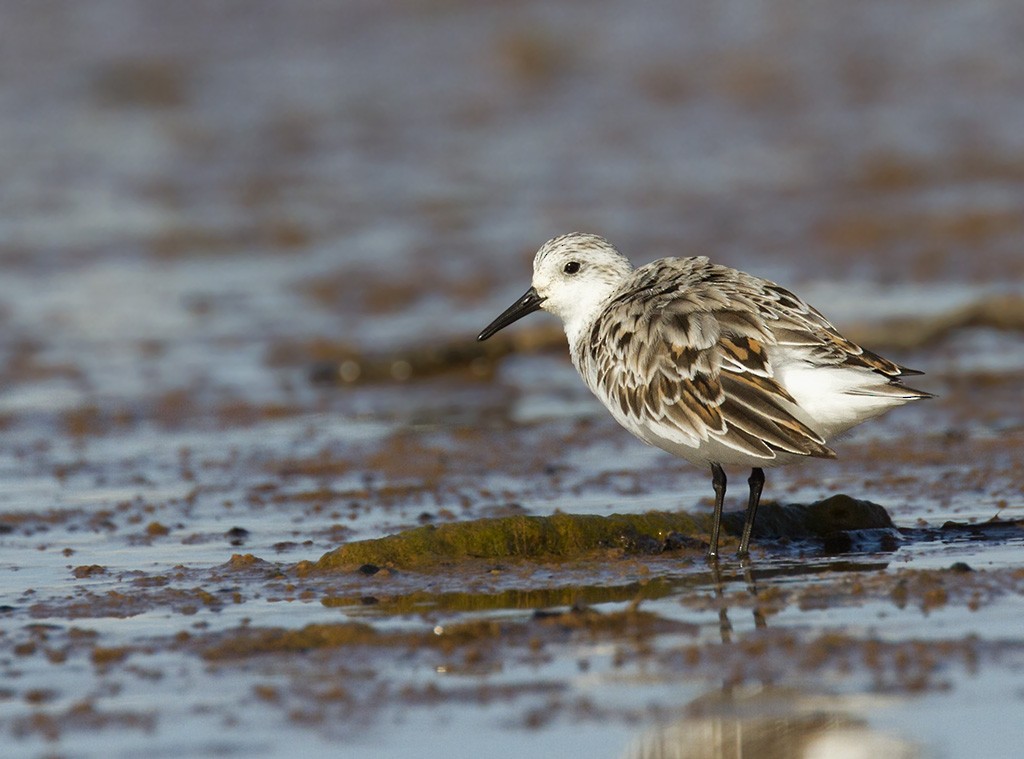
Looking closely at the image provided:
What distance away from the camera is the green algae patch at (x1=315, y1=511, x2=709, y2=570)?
6461mm

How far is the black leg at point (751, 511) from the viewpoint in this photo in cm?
649

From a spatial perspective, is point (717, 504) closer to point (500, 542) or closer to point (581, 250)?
point (500, 542)

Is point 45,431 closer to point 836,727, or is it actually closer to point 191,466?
point 191,466

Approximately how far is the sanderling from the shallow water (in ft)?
1.57

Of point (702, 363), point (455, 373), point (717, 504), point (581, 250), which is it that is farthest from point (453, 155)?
point (702, 363)

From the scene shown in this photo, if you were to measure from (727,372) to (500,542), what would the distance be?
1.10m

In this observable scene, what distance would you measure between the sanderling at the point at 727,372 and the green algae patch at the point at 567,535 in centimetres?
26

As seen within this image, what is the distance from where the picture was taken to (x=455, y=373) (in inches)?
435

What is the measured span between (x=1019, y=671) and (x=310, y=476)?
4.66 meters

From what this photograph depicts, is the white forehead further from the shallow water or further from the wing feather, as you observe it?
the shallow water

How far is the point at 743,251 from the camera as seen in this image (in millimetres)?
14312

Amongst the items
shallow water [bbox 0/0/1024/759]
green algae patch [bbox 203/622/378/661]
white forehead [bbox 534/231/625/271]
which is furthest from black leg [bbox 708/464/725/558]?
green algae patch [bbox 203/622/378/661]

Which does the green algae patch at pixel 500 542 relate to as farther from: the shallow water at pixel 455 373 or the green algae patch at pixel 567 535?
the shallow water at pixel 455 373

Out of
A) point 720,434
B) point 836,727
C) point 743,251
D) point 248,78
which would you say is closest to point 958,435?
point 720,434
